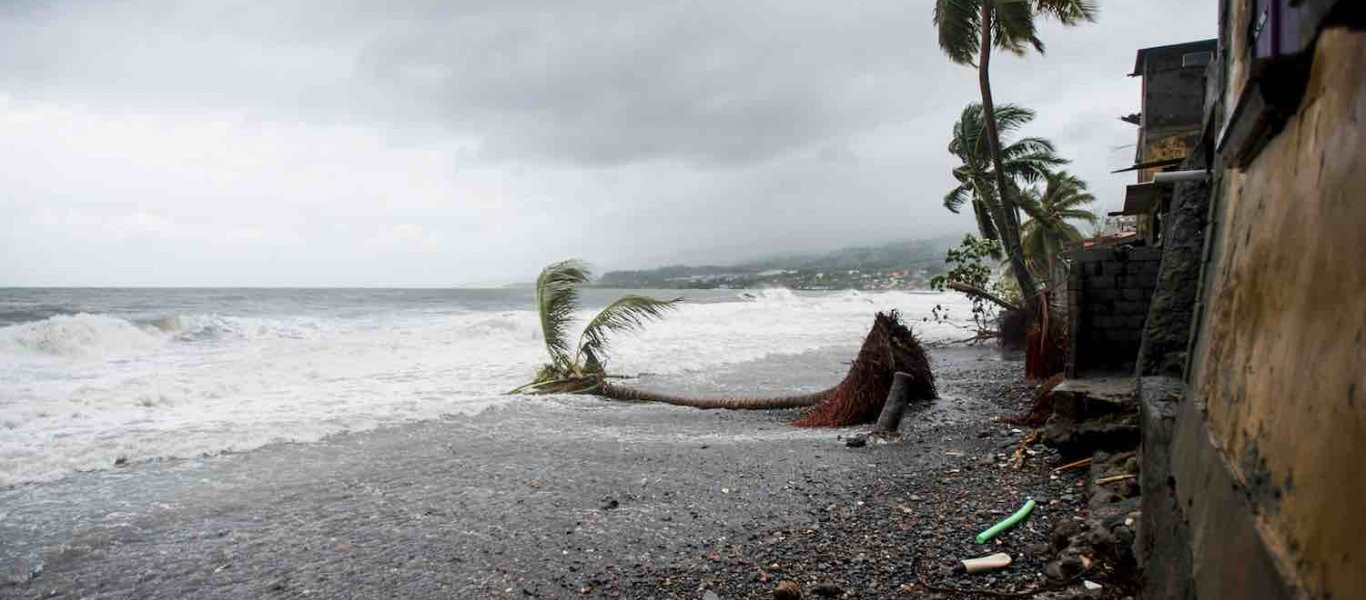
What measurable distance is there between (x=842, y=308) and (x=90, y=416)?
35.4m

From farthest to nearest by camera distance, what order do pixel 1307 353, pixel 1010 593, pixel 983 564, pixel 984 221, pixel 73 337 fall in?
Result: pixel 984 221, pixel 73 337, pixel 983 564, pixel 1010 593, pixel 1307 353

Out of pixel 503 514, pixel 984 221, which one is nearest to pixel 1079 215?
pixel 984 221

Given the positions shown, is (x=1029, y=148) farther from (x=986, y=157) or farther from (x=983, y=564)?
(x=983, y=564)

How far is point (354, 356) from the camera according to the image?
16.1 metres

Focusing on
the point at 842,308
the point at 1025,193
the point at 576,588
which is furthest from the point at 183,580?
the point at 842,308

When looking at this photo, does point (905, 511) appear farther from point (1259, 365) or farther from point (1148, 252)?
point (1148, 252)

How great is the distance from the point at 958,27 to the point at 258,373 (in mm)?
16499

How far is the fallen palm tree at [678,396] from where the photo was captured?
8.71 m

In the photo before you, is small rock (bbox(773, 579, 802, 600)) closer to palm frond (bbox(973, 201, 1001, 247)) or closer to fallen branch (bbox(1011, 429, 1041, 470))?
fallen branch (bbox(1011, 429, 1041, 470))

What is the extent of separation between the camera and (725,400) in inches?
402

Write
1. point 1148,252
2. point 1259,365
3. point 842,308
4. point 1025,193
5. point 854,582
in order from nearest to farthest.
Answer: point 1259,365 → point 854,582 → point 1148,252 → point 1025,193 → point 842,308

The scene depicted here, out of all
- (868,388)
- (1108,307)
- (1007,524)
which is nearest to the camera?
(1007,524)

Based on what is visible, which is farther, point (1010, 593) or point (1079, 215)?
point (1079, 215)

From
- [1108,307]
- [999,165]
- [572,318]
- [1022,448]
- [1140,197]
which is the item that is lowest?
[1022,448]
